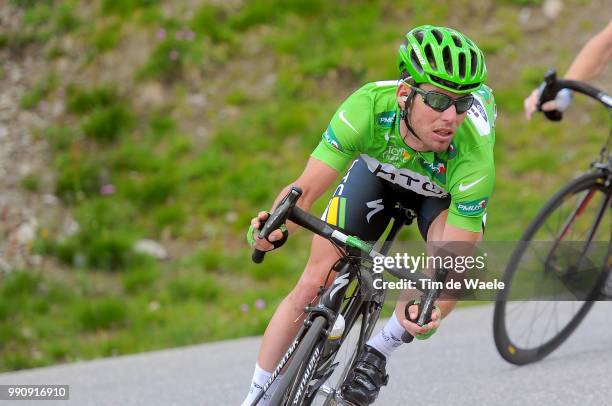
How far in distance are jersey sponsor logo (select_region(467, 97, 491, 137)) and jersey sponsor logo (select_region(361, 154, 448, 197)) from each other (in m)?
0.33

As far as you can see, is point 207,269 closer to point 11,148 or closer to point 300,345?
point 11,148

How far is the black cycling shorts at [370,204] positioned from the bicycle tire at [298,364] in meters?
0.79

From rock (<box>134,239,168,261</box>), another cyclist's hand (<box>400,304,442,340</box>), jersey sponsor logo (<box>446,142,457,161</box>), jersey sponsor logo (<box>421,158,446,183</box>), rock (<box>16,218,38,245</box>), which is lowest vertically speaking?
rock (<box>16,218,38,245</box>)

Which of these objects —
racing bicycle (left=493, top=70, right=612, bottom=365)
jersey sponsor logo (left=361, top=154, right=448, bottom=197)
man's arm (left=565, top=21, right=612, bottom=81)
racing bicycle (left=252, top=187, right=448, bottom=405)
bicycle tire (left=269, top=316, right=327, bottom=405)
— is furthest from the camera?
man's arm (left=565, top=21, right=612, bottom=81)

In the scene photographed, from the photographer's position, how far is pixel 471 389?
5.18 metres

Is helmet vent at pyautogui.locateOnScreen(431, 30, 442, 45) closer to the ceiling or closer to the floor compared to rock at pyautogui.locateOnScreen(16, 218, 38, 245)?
closer to the ceiling

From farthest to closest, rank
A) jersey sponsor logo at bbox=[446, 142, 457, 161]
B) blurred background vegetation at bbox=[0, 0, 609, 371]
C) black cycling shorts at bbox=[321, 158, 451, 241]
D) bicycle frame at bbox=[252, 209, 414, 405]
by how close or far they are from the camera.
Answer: blurred background vegetation at bbox=[0, 0, 609, 371] < black cycling shorts at bbox=[321, 158, 451, 241] < jersey sponsor logo at bbox=[446, 142, 457, 161] < bicycle frame at bbox=[252, 209, 414, 405]

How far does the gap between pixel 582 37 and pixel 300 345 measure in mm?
8603

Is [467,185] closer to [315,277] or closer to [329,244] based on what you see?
[329,244]

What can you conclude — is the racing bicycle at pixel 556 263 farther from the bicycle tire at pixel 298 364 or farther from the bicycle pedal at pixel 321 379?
the bicycle tire at pixel 298 364

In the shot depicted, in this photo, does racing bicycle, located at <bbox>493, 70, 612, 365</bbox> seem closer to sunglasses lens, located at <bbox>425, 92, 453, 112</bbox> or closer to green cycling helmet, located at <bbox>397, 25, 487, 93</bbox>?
green cycling helmet, located at <bbox>397, 25, 487, 93</bbox>

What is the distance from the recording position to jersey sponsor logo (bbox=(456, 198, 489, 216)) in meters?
3.85

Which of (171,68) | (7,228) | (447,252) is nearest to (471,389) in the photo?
(447,252)

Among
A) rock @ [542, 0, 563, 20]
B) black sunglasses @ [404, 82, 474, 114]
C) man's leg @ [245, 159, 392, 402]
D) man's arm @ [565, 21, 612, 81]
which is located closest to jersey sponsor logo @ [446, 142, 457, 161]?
black sunglasses @ [404, 82, 474, 114]
